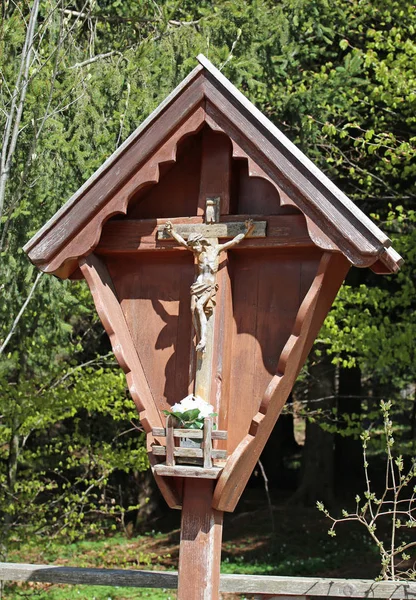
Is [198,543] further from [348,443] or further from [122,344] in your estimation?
[348,443]

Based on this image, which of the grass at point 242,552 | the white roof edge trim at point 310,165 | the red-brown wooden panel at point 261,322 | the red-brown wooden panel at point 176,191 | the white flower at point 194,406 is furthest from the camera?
the grass at point 242,552

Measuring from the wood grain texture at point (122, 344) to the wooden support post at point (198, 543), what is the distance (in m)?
0.11

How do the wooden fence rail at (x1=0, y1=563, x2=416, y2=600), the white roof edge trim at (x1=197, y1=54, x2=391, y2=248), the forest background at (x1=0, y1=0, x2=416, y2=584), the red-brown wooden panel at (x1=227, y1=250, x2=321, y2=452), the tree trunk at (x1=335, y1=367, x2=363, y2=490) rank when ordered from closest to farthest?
the white roof edge trim at (x1=197, y1=54, x2=391, y2=248) → the red-brown wooden panel at (x1=227, y1=250, x2=321, y2=452) → the wooden fence rail at (x1=0, y1=563, x2=416, y2=600) → the forest background at (x1=0, y1=0, x2=416, y2=584) → the tree trunk at (x1=335, y1=367, x2=363, y2=490)

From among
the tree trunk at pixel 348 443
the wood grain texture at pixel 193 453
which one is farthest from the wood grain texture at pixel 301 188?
the tree trunk at pixel 348 443

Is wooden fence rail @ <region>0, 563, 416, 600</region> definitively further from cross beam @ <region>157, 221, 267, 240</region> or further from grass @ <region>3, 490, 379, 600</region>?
grass @ <region>3, 490, 379, 600</region>

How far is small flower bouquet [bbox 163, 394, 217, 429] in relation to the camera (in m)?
3.72

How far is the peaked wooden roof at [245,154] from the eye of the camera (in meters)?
3.68

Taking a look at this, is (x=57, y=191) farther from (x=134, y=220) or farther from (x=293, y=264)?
(x=293, y=264)

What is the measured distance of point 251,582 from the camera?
461 cm

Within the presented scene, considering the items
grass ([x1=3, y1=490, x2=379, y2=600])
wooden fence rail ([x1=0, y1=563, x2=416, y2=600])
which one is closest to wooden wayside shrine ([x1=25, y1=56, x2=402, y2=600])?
wooden fence rail ([x1=0, y1=563, x2=416, y2=600])

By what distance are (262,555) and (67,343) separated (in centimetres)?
512

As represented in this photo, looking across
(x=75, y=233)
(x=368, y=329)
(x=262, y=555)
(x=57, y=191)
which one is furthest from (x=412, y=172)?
(x=75, y=233)

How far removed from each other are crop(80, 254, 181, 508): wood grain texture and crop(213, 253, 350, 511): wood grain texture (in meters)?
0.28

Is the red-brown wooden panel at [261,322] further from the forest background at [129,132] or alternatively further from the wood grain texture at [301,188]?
the forest background at [129,132]
